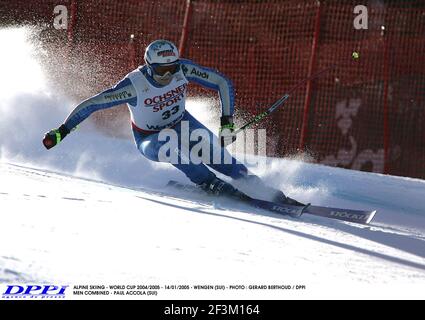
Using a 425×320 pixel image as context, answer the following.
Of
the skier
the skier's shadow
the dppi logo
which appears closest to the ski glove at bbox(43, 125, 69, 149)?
the skier

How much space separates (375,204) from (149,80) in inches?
105

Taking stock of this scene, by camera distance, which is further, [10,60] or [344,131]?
[10,60]

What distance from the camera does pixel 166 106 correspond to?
6949 mm

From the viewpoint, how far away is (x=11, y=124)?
9711mm

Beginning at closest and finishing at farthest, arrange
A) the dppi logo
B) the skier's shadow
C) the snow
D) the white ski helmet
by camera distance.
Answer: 1. the dppi logo
2. the snow
3. the skier's shadow
4. the white ski helmet

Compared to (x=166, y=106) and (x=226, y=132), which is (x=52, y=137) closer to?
(x=166, y=106)

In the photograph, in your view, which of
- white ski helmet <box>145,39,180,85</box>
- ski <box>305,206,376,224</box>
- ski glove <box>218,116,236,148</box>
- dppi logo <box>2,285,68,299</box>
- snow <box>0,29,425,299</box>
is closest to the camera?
dppi logo <box>2,285,68,299</box>

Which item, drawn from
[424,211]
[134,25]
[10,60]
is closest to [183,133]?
[424,211]

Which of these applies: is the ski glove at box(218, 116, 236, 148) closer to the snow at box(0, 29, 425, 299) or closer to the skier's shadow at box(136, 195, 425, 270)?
the snow at box(0, 29, 425, 299)

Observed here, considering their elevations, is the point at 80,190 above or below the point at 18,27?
below

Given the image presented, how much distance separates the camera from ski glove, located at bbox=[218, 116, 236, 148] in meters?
6.93

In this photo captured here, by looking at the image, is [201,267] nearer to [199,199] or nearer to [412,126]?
[199,199]

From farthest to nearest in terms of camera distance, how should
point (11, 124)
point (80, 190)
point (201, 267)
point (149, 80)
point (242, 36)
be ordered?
1. point (242, 36)
2. point (11, 124)
3. point (149, 80)
4. point (80, 190)
5. point (201, 267)

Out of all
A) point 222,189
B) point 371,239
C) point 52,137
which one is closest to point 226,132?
point 222,189
